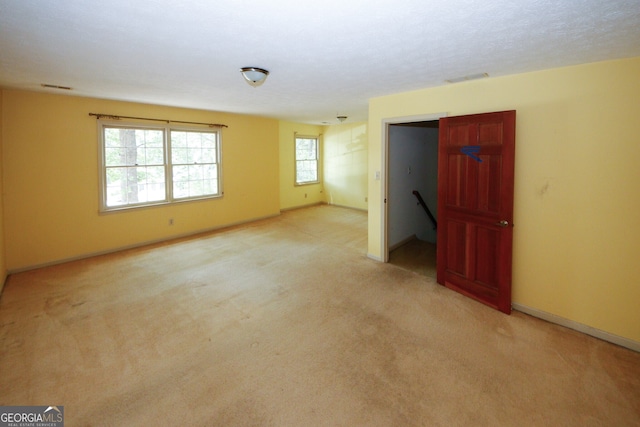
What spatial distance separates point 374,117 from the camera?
4488 mm

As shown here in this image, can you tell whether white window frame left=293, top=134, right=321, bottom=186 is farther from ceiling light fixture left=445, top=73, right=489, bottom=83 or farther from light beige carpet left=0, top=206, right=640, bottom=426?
ceiling light fixture left=445, top=73, right=489, bottom=83

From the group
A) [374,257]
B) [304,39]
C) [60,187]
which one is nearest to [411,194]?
[374,257]

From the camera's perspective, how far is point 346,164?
8.90 meters

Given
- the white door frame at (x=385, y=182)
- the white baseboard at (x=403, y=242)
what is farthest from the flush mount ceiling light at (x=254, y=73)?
the white baseboard at (x=403, y=242)

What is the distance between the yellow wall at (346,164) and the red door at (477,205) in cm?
489

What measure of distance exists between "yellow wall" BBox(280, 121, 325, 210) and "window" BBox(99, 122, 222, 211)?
2.29 m

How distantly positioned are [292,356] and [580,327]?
268cm

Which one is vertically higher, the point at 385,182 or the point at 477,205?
the point at 385,182

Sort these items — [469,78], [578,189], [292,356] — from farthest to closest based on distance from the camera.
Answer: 1. [469,78]
2. [578,189]
3. [292,356]

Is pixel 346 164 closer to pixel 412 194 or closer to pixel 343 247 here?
pixel 412 194

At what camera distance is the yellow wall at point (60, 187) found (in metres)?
4.14

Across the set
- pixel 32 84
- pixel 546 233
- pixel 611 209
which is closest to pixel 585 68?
pixel 611 209

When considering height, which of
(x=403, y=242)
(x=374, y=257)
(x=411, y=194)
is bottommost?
(x=374, y=257)

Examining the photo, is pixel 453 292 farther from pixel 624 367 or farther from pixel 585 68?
pixel 585 68
